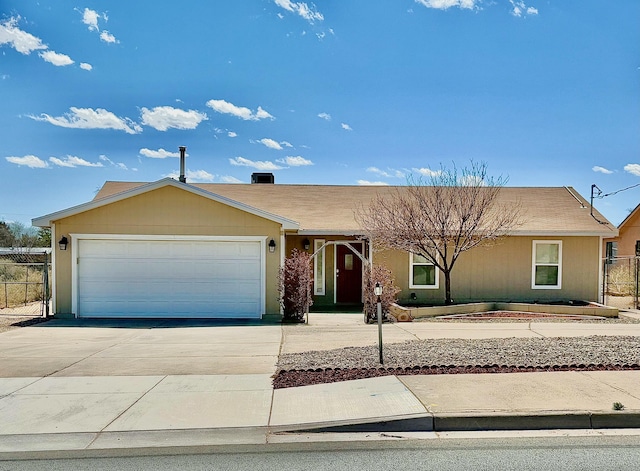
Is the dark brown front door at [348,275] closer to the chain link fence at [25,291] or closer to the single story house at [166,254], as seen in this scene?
the single story house at [166,254]

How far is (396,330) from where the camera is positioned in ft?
39.7

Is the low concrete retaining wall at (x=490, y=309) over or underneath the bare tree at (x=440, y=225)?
underneath

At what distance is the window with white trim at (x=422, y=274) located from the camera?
56.5 ft

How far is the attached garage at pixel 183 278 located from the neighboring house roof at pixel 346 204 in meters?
2.25

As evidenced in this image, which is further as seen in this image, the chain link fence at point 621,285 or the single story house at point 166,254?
the chain link fence at point 621,285

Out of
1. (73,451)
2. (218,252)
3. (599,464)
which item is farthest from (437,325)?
(73,451)

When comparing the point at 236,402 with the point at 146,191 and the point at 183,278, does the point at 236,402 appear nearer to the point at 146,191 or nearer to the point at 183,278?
the point at 183,278

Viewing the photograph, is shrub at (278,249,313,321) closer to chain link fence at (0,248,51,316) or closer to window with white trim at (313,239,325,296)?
window with white trim at (313,239,325,296)

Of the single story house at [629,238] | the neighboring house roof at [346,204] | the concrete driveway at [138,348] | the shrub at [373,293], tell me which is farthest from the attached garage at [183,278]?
the single story house at [629,238]

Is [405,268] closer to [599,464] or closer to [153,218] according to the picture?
[153,218]

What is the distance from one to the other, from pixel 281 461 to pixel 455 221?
1240cm

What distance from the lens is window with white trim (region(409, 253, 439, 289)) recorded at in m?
17.2

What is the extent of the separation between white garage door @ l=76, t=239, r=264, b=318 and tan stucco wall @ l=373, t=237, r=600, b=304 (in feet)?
15.3

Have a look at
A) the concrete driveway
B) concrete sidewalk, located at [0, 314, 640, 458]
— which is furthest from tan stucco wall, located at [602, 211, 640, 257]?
concrete sidewalk, located at [0, 314, 640, 458]
